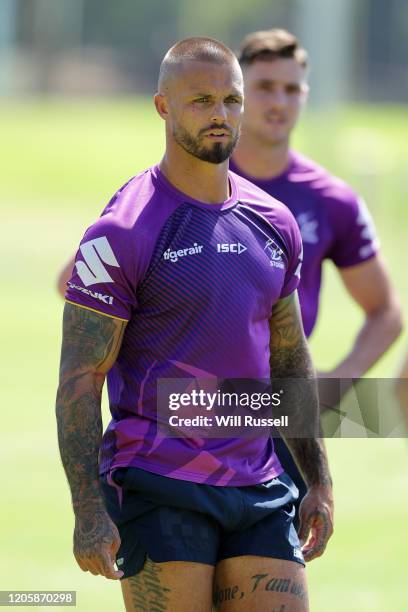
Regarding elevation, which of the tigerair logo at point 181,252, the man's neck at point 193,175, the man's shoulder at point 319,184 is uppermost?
the man's neck at point 193,175

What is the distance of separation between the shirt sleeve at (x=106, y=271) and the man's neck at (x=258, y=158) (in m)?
2.28

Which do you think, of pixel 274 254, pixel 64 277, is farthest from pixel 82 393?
pixel 64 277

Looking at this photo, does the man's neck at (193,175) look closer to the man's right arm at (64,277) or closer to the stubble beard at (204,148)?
the stubble beard at (204,148)

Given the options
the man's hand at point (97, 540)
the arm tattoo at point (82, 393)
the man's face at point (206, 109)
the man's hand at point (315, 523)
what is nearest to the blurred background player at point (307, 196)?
the man's hand at point (315, 523)

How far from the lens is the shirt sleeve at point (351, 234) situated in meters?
6.89

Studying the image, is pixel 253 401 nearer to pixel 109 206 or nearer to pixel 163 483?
pixel 163 483

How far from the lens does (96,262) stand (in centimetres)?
452

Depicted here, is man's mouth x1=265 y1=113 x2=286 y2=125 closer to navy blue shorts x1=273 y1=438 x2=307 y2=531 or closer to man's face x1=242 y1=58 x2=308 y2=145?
man's face x1=242 y1=58 x2=308 y2=145

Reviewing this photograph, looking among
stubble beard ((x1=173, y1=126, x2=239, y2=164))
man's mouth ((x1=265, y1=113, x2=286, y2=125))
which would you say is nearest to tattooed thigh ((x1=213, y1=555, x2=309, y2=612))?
stubble beard ((x1=173, y1=126, x2=239, y2=164))

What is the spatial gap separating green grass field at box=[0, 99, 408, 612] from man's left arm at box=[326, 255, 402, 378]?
54.3 inches

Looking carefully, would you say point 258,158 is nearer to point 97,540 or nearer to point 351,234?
point 351,234

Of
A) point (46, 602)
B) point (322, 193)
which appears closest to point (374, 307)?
point (322, 193)

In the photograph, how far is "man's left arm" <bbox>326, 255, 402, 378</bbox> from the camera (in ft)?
23.5

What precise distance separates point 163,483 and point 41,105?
222 feet
